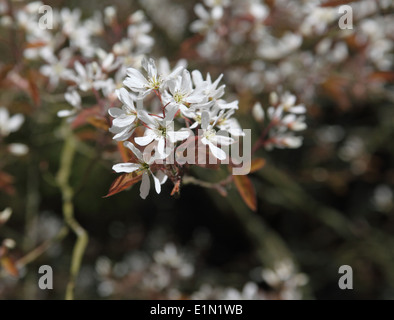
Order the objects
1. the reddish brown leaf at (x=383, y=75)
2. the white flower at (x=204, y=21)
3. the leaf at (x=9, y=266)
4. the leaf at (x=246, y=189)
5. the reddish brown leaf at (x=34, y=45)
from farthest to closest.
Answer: the reddish brown leaf at (x=383, y=75) → the white flower at (x=204, y=21) → the reddish brown leaf at (x=34, y=45) → the leaf at (x=9, y=266) → the leaf at (x=246, y=189)

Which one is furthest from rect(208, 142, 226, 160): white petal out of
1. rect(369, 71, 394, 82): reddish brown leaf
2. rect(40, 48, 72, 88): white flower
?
rect(369, 71, 394, 82): reddish brown leaf

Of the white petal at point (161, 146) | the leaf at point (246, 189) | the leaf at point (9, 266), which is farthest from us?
the leaf at point (9, 266)

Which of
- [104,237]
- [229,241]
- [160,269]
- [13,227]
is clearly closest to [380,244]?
[229,241]

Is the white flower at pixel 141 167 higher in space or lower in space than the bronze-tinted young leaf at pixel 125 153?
lower

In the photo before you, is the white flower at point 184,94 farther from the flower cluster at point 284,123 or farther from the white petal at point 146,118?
the flower cluster at point 284,123

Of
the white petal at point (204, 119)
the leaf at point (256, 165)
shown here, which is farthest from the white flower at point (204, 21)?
the white petal at point (204, 119)

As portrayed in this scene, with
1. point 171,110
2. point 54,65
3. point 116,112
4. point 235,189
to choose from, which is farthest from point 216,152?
point 235,189

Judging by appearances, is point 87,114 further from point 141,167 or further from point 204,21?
point 204,21

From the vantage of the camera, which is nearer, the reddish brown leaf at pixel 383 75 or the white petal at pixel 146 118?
the white petal at pixel 146 118
